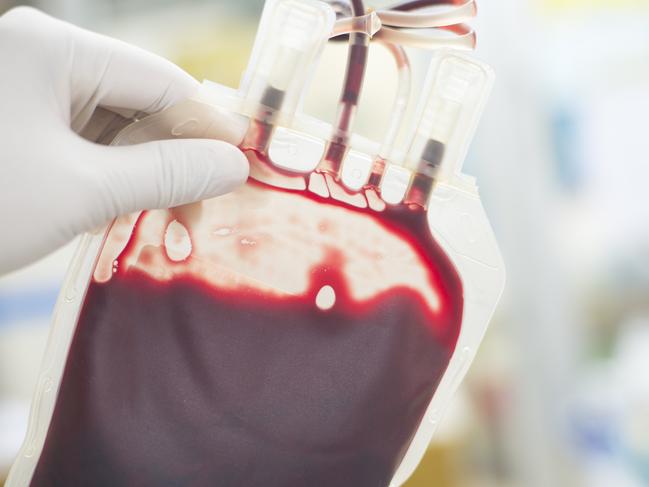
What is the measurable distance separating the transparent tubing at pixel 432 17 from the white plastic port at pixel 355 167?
Result: 12cm

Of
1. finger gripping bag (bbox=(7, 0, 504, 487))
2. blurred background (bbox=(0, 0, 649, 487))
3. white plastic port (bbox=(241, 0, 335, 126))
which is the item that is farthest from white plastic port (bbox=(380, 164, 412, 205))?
blurred background (bbox=(0, 0, 649, 487))

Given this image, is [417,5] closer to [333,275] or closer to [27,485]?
[333,275]

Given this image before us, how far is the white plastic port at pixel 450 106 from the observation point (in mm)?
606

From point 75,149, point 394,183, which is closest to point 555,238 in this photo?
point 394,183

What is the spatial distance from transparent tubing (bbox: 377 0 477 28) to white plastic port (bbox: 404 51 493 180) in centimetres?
3

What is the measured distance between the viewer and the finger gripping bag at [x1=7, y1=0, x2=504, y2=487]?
2.05 feet

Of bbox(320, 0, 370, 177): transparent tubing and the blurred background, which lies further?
the blurred background

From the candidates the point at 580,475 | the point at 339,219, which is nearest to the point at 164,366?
the point at 339,219

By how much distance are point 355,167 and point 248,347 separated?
0.63 ft

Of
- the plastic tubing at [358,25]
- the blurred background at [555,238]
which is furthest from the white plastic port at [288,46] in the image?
the blurred background at [555,238]

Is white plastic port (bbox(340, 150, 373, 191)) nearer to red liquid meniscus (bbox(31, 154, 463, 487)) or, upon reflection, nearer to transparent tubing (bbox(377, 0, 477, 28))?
red liquid meniscus (bbox(31, 154, 463, 487))

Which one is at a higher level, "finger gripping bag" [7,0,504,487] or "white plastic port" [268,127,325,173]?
"white plastic port" [268,127,325,173]

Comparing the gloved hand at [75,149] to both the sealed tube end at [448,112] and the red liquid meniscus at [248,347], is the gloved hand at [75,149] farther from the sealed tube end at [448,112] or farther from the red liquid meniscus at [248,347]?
the sealed tube end at [448,112]

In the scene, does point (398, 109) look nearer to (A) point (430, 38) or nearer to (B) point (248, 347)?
(A) point (430, 38)
